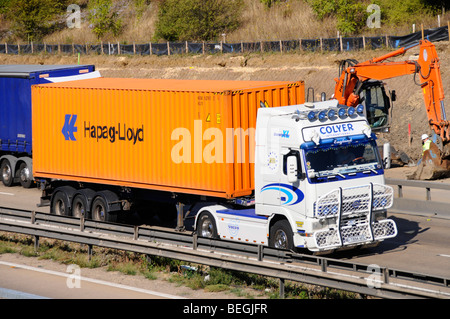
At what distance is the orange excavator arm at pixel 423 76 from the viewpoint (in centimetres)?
2538

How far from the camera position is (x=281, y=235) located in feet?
55.9

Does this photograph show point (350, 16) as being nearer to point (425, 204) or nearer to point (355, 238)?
point (425, 204)

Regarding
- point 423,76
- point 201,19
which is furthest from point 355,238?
point 201,19

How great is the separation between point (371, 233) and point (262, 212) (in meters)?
2.36

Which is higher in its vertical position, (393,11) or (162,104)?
(393,11)

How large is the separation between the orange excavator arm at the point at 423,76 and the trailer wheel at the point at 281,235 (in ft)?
34.3

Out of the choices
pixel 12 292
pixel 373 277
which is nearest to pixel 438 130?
pixel 373 277

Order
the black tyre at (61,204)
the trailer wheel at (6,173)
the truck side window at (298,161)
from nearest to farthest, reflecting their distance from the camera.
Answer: the truck side window at (298,161) < the black tyre at (61,204) < the trailer wheel at (6,173)

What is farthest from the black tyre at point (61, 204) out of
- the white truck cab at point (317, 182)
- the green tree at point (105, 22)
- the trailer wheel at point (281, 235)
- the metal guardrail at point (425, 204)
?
the green tree at point (105, 22)

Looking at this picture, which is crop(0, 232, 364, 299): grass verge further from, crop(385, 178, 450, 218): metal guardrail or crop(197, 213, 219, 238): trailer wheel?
crop(385, 178, 450, 218): metal guardrail

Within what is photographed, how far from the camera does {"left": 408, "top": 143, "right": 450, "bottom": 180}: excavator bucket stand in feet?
89.4

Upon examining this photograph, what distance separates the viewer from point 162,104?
773 inches

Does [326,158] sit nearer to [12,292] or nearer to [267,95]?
[267,95]

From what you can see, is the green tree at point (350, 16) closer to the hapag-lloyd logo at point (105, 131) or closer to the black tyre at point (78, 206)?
the hapag-lloyd logo at point (105, 131)
